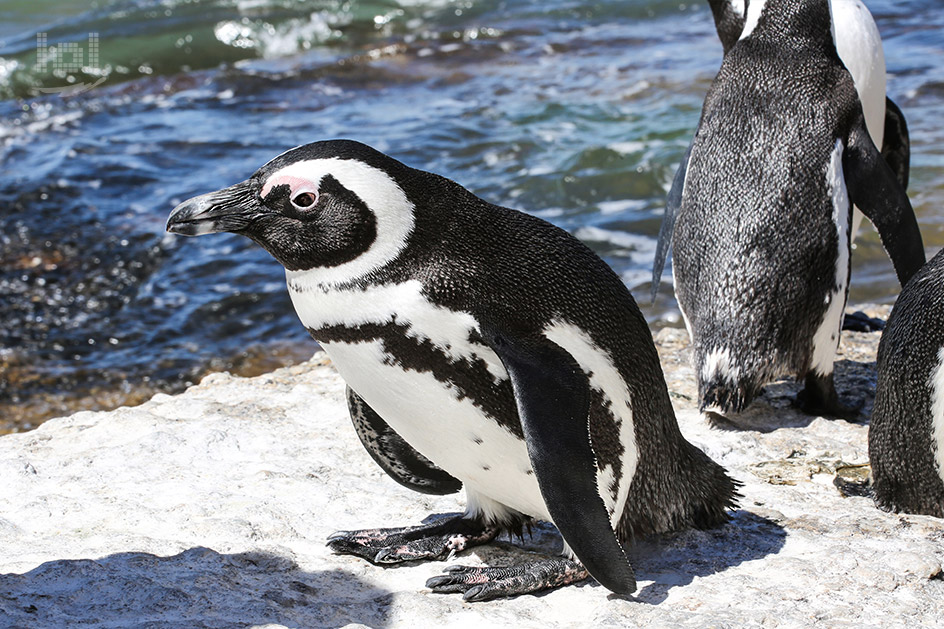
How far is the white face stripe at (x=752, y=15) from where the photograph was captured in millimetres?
4383

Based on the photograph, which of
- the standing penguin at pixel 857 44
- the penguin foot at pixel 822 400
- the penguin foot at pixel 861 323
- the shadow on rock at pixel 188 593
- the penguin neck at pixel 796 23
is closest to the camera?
the shadow on rock at pixel 188 593

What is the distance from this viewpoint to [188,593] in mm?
2482

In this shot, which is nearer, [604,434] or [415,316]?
[415,316]

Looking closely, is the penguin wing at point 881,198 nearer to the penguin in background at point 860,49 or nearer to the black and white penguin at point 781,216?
the black and white penguin at point 781,216

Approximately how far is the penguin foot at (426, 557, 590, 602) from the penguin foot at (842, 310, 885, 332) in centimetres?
280

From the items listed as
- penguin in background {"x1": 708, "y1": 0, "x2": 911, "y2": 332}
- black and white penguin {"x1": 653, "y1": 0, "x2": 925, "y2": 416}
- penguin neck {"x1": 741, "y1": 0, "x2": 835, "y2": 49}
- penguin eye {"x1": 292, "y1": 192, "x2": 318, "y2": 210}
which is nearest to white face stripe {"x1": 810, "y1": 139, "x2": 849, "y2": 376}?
black and white penguin {"x1": 653, "y1": 0, "x2": 925, "y2": 416}

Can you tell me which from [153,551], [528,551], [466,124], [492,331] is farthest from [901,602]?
[466,124]

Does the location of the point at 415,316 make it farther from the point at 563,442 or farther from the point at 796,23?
the point at 796,23

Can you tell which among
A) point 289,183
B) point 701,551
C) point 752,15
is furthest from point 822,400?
point 289,183

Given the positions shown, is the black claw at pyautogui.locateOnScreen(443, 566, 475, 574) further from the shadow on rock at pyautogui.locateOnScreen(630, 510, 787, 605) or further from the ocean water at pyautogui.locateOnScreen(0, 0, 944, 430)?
the ocean water at pyautogui.locateOnScreen(0, 0, 944, 430)

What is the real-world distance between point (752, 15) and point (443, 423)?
2652 mm

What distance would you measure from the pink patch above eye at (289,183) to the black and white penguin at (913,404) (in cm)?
170

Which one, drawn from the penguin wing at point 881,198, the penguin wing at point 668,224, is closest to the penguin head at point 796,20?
the penguin wing at point 881,198

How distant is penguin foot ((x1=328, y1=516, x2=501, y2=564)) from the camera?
2816 mm
